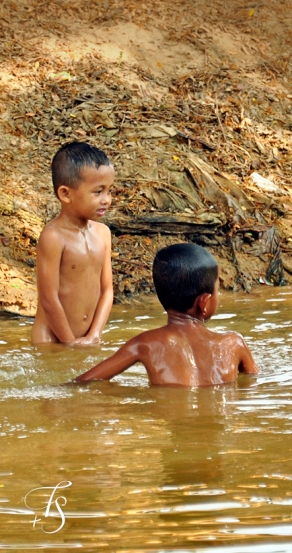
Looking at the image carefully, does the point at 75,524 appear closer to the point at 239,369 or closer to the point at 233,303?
the point at 239,369

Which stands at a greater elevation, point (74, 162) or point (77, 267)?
point (74, 162)

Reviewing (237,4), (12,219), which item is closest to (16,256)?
(12,219)

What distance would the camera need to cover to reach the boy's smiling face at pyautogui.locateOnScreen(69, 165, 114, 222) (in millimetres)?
5891

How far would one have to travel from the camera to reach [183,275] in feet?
14.7

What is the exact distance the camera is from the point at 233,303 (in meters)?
8.07

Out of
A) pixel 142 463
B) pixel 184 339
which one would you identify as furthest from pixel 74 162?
pixel 142 463

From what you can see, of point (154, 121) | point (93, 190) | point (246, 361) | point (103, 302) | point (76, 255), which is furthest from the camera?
point (154, 121)

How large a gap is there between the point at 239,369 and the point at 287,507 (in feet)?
6.91

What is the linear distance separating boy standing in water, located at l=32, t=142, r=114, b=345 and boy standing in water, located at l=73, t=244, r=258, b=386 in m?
1.48

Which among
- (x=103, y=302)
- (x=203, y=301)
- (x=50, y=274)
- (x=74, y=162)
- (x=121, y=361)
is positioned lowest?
(x=103, y=302)

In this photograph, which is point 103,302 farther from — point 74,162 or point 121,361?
point 121,361

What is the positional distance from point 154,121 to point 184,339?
257 inches

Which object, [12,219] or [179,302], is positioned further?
[12,219]

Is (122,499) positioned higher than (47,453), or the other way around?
(122,499)
